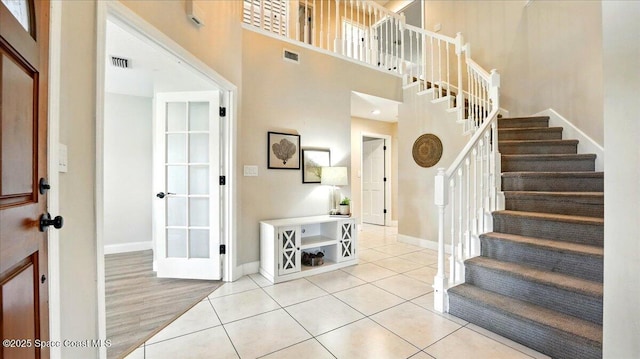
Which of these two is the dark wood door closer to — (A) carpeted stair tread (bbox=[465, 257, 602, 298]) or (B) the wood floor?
(B) the wood floor

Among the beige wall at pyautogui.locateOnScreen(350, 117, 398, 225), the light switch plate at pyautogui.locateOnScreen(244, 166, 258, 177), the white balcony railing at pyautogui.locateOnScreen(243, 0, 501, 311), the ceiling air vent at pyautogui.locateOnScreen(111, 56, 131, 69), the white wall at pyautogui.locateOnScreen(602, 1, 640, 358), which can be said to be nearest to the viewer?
the white wall at pyautogui.locateOnScreen(602, 1, 640, 358)

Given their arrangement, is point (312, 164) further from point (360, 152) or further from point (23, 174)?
point (23, 174)

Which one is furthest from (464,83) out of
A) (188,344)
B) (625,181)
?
(188,344)

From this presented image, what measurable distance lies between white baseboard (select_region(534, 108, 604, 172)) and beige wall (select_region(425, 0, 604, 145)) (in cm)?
15

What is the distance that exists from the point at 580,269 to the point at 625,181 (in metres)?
1.14

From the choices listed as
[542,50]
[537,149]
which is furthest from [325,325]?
[542,50]

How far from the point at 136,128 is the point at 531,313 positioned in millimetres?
5094

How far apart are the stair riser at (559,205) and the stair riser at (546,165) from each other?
0.62 m

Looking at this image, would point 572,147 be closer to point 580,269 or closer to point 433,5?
point 580,269

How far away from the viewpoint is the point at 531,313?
1.74 meters

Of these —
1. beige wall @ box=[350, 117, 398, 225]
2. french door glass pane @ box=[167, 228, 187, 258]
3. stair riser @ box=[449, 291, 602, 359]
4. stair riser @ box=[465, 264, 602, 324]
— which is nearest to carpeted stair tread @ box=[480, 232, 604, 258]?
stair riser @ box=[465, 264, 602, 324]

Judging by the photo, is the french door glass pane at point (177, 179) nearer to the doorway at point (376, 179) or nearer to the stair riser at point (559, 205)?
the stair riser at point (559, 205)

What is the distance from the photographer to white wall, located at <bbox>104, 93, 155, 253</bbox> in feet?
12.9

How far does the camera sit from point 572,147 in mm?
3223
